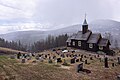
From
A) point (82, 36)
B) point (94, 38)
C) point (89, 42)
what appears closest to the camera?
point (89, 42)

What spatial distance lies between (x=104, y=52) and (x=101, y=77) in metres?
27.1

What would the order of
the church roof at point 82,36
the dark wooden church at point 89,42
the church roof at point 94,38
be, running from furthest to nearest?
the church roof at point 82,36
the church roof at point 94,38
the dark wooden church at point 89,42

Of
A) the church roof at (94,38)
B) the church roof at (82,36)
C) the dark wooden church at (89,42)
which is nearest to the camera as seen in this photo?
the dark wooden church at (89,42)

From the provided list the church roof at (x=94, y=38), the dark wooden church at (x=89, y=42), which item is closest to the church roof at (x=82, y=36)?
the dark wooden church at (x=89, y=42)

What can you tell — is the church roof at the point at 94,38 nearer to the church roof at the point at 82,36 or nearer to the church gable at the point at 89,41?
the church gable at the point at 89,41

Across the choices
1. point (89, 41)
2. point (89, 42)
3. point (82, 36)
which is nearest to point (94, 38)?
point (89, 41)

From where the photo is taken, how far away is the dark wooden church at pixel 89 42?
A: 4983 cm

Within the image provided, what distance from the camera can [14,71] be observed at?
22.0 m

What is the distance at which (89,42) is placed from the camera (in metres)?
51.3

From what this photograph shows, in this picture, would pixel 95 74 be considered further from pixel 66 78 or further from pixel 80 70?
pixel 66 78

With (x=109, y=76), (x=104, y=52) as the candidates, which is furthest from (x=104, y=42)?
(x=109, y=76)

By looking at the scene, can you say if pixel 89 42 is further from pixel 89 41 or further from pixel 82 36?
pixel 82 36

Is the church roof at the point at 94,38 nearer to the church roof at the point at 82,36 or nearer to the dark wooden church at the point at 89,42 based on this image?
the dark wooden church at the point at 89,42

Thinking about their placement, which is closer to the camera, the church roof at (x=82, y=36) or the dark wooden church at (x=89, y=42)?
the dark wooden church at (x=89, y=42)
